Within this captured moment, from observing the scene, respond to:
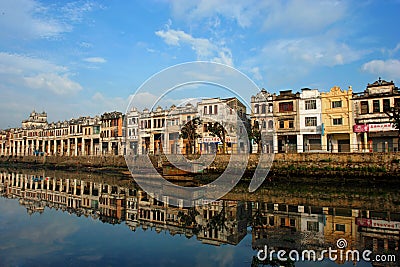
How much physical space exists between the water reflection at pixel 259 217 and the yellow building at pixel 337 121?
20101 mm

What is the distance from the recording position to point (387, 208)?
69.3 ft

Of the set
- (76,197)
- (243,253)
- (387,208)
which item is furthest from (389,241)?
(76,197)

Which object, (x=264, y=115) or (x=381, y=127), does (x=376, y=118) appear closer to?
(x=381, y=127)

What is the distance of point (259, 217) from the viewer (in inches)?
749

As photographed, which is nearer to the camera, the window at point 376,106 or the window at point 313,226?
the window at point 313,226

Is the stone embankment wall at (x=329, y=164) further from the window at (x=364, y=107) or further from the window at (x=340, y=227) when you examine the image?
the window at (x=340, y=227)

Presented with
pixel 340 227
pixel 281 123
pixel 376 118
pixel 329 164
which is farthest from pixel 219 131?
pixel 340 227

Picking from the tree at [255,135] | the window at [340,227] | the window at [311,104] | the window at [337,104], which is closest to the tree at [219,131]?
the tree at [255,135]

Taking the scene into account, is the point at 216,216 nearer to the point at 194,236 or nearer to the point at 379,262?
the point at 194,236

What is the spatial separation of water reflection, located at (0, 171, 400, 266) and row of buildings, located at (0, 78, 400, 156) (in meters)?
19.4

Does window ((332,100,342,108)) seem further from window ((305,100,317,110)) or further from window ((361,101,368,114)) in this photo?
window ((361,101,368,114))

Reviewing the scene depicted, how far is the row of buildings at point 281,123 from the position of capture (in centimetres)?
4388

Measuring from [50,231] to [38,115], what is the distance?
11324cm

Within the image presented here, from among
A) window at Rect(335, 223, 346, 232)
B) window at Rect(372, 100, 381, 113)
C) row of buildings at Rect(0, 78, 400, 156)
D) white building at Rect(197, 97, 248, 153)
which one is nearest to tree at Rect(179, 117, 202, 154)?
row of buildings at Rect(0, 78, 400, 156)
